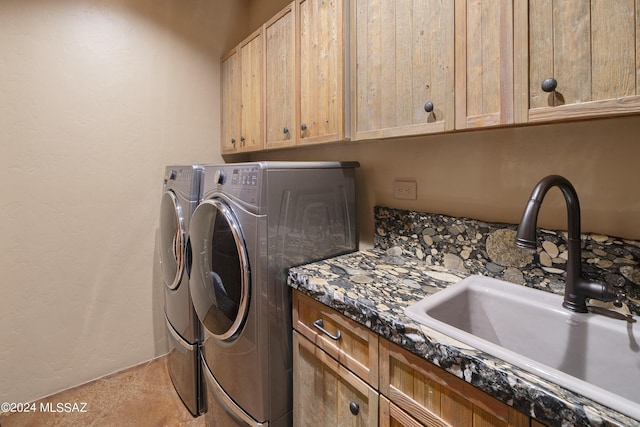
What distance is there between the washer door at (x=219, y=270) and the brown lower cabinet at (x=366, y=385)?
253 millimetres

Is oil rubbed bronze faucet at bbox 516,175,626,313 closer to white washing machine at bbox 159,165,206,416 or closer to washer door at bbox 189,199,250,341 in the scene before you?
washer door at bbox 189,199,250,341

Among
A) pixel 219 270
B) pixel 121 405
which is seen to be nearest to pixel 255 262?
pixel 219 270

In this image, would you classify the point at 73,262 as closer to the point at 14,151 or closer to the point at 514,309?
the point at 14,151

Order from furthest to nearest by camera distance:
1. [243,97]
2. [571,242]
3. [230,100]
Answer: [230,100]
[243,97]
[571,242]

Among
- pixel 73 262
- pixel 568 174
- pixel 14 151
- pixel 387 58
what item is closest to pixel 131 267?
pixel 73 262

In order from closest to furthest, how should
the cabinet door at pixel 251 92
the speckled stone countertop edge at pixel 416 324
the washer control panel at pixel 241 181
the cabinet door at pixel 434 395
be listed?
the speckled stone countertop edge at pixel 416 324, the cabinet door at pixel 434 395, the washer control panel at pixel 241 181, the cabinet door at pixel 251 92

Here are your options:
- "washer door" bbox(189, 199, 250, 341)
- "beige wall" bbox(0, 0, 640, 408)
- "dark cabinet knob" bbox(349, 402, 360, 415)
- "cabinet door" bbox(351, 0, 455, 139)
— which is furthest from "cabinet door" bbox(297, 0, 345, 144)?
"dark cabinet knob" bbox(349, 402, 360, 415)

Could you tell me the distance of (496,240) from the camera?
3.90 feet

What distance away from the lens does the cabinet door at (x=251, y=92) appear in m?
1.96

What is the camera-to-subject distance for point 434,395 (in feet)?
2.60

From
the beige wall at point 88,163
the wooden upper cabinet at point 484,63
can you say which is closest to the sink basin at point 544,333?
the wooden upper cabinet at point 484,63

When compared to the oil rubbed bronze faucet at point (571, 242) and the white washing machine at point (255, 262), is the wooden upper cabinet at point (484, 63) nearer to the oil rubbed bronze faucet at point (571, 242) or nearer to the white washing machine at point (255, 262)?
the oil rubbed bronze faucet at point (571, 242)

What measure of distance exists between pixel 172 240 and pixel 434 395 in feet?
5.31

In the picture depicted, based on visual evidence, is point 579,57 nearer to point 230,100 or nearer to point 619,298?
point 619,298
